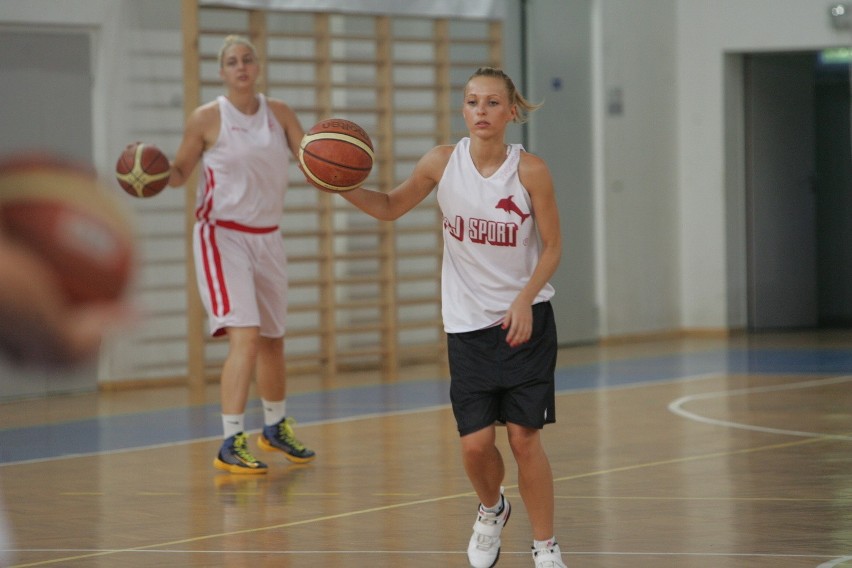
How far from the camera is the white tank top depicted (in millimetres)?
6109

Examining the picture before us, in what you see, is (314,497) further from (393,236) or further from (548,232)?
(393,236)

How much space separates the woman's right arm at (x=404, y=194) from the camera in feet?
13.8

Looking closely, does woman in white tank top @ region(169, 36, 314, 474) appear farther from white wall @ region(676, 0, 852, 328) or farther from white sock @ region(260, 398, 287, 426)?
white wall @ region(676, 0, 852, 328)

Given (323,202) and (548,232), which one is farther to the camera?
(323,202)

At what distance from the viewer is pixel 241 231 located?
6.12 meters

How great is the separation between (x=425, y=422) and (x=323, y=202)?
3179 mm

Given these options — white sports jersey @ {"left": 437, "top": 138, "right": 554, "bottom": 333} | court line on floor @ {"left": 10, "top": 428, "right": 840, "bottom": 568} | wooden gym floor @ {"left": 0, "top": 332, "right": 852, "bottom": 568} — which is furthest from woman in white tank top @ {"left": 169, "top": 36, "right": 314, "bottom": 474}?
white sports jersey @ {"left": 437, "top": 138, "right": 554, "bottom": 333}

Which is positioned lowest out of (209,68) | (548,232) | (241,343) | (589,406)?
(589,406)

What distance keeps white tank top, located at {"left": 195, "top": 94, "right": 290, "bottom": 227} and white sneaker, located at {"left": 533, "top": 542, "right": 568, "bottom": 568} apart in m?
2.60

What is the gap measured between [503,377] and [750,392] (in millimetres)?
4933

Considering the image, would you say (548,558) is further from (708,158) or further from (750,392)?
(708,158)

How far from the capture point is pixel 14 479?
237 inches

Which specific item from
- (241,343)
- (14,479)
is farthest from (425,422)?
(14,479)

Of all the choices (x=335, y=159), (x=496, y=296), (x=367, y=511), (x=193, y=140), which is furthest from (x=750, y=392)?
(x=335, y=159)
